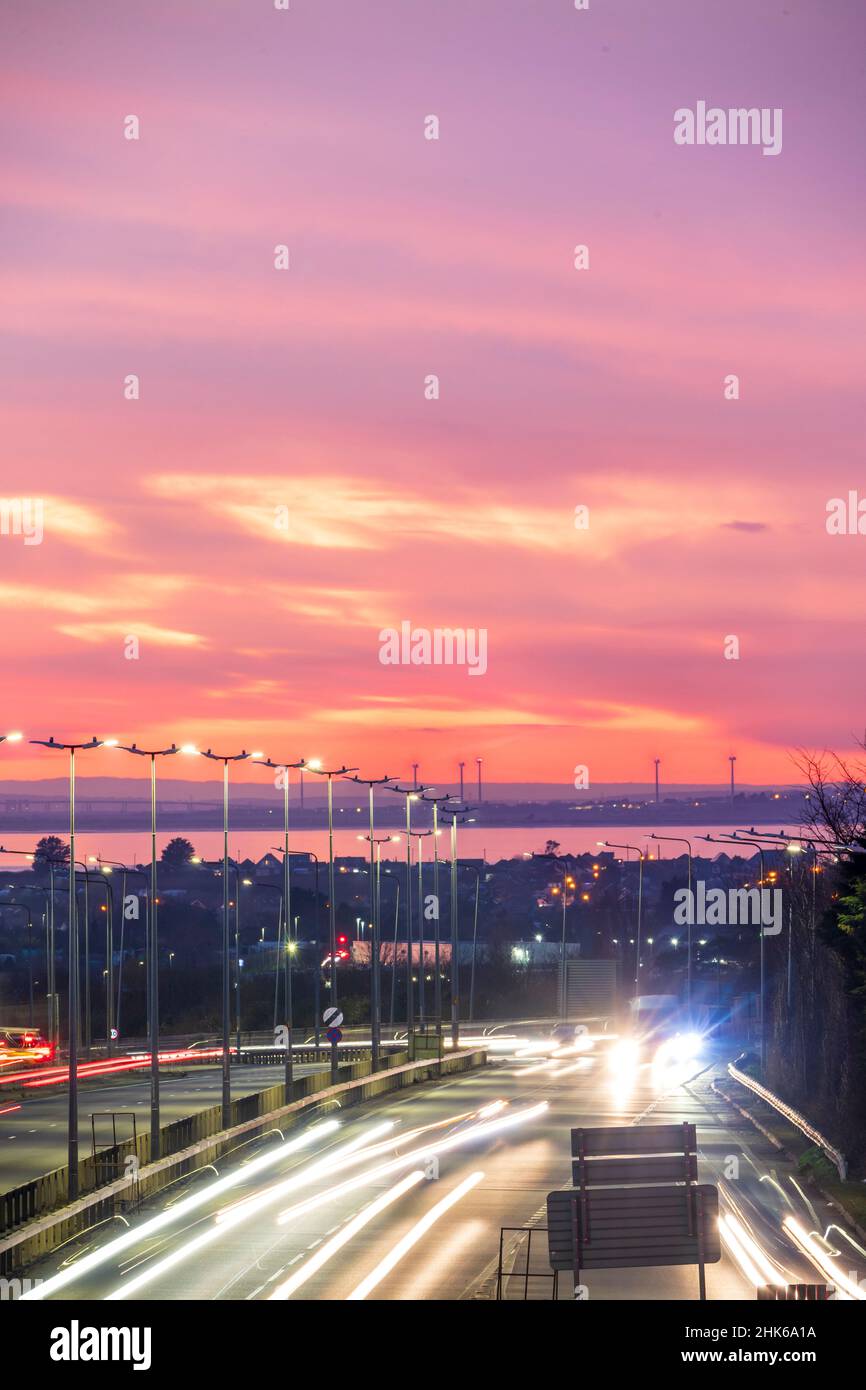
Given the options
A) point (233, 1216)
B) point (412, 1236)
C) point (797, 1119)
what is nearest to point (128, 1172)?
point (233, 1216)

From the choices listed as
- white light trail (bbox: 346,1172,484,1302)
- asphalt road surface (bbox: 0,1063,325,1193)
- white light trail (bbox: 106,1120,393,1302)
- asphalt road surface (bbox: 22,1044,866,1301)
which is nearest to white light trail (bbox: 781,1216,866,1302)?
asphalt road surface (bbox: 22,1044,866,1301)

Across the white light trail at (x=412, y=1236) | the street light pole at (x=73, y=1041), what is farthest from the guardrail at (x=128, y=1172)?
the white light trail at (x=412, y=1236)

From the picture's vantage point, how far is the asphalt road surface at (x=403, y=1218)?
3078 cm

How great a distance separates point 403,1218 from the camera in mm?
38188

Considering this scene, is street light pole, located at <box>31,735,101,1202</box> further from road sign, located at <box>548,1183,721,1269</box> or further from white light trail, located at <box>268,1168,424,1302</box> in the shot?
road sign, located at <box>548,1183,721,1269</box>

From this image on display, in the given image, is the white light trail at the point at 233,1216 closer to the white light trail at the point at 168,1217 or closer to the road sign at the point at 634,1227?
the white light trail at the point at 168,1217

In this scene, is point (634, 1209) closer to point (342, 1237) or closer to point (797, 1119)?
point (342, 1237)

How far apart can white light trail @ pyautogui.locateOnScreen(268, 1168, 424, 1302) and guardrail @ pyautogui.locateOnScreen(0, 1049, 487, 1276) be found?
16.7 ft

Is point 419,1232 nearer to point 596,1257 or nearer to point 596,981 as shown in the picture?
point 596,1257

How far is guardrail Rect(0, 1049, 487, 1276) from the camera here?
33781 mm

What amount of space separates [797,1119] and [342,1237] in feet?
80.1
